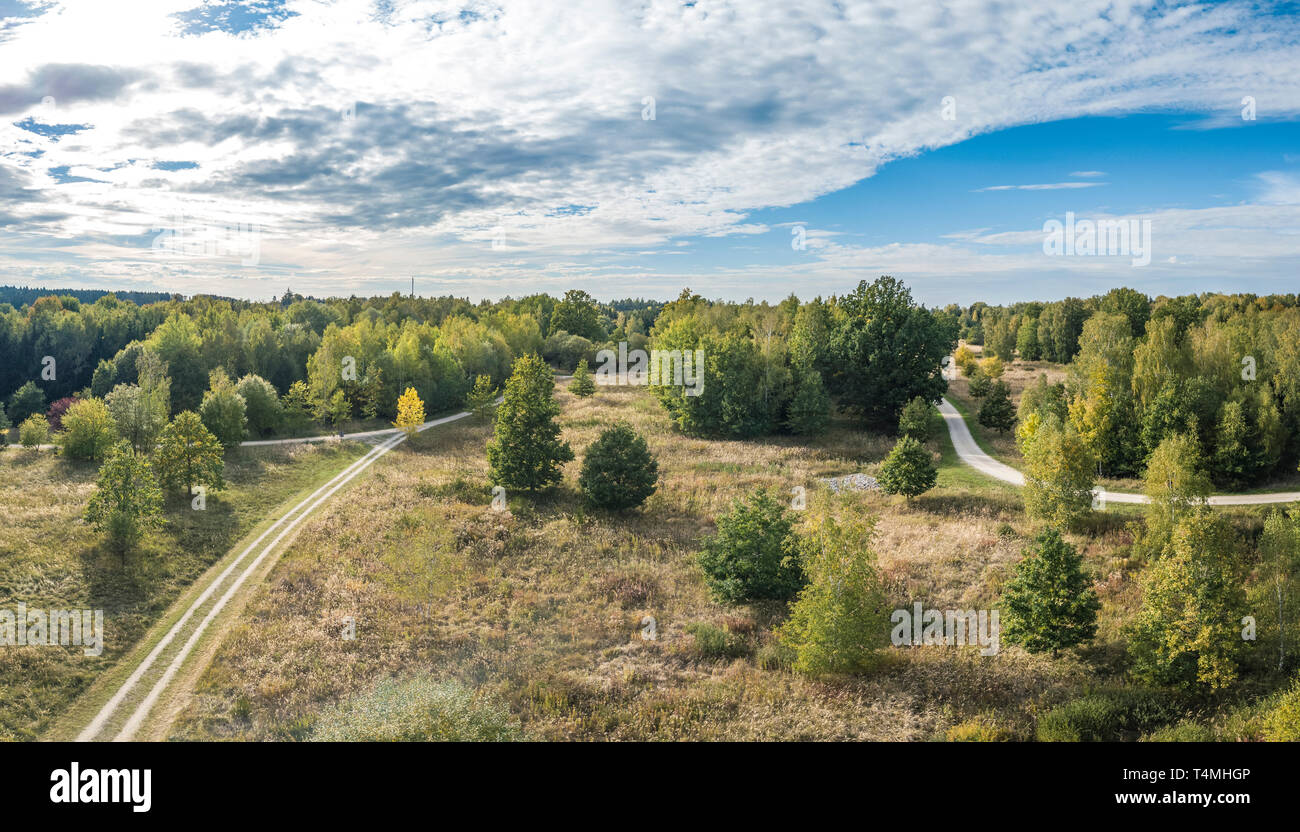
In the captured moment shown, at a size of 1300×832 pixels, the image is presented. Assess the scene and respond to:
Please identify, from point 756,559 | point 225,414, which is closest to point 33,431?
point 225,414

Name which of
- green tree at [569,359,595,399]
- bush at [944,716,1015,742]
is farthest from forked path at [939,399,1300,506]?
green tree at [569,359,595,399]

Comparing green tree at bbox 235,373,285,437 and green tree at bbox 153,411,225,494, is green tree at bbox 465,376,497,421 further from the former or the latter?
green tree at bbox 153,411,225,494

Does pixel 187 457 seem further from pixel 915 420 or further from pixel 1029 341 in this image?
pixel 1029 341

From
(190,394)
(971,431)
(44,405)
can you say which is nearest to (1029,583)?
(971,431)

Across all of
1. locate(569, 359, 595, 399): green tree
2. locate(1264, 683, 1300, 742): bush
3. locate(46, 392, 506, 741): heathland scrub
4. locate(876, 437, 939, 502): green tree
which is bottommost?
locate(46, 392, 506, 741): heathland scrub

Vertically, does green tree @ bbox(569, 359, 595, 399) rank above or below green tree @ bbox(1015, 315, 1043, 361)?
below

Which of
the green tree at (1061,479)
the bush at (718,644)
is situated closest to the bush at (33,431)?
the bush at (718,644)

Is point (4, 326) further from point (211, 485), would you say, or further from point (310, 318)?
point (211, 485)
